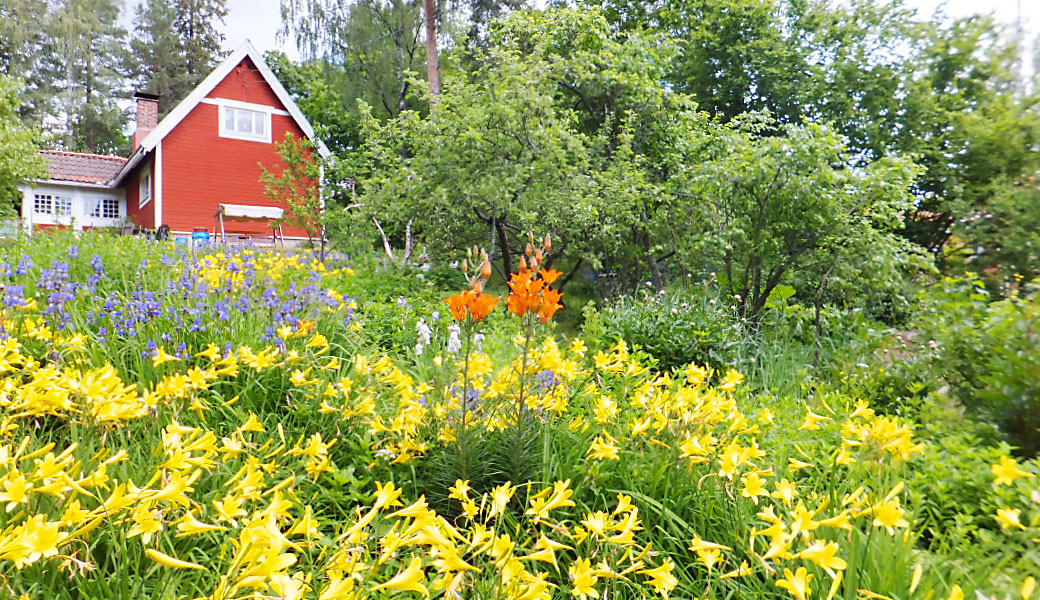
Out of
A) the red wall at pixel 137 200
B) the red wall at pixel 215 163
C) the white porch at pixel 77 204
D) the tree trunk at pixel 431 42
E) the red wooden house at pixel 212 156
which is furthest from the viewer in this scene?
the white porch at pixel 77 204

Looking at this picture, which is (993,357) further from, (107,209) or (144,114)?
(107,209)

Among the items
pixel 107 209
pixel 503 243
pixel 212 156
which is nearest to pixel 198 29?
pixel 107 209

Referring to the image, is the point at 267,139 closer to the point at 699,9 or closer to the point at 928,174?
the point at 699,9

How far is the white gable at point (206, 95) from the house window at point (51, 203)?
9.84 feet

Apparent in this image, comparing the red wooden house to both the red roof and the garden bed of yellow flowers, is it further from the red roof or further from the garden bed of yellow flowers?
the garden bed of yellow flowers

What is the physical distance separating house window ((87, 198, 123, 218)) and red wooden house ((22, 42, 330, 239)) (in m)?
0.92

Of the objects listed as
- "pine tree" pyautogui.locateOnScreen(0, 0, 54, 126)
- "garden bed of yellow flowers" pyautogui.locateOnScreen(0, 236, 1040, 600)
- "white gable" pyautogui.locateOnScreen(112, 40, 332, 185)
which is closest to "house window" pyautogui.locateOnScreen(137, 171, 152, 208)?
"white gable" pyautogui.locateOnScreen(112, 40, 332, 185)

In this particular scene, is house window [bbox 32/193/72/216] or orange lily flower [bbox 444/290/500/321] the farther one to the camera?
house window [bbox 32/193/72/216]

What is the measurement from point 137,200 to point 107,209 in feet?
7.33

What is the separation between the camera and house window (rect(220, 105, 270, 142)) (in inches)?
647

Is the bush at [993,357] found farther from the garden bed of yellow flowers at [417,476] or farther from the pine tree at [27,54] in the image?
the pine tree at [27,54]

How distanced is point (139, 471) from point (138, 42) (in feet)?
95.1

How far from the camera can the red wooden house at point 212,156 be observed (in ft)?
51.4

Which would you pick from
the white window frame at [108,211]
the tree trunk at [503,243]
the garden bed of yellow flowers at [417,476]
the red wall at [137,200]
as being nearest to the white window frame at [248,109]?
the red wall at [137,200]
